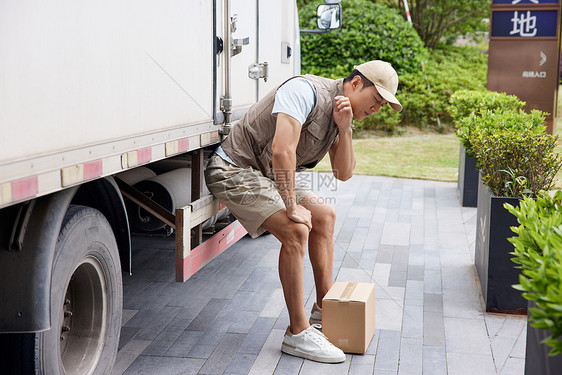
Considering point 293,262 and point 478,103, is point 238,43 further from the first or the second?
point 478,103

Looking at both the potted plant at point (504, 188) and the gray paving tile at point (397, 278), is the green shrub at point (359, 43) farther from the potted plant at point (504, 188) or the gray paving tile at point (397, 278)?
the potted plant at point (504, 188)

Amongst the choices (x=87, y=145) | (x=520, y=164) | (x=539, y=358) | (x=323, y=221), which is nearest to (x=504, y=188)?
(x=520, y=164)

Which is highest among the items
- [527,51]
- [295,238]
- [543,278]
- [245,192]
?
[527,51]

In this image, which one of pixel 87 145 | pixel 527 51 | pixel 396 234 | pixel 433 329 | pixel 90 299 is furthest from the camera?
pixel 527 51

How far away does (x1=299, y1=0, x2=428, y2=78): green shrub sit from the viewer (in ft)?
48.0

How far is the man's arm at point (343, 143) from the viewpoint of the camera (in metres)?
3.79

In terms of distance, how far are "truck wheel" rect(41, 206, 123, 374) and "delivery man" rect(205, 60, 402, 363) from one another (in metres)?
0.97

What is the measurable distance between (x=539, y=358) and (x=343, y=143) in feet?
6.73

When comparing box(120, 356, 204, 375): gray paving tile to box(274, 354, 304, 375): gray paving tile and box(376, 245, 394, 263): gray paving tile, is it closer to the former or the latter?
box(274, 354, 304, 375): gray paving tile

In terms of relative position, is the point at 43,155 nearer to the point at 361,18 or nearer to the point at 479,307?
the point at 479,307

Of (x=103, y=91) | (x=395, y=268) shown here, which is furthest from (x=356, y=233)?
(x=103, y=91)

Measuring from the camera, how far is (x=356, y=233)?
6742mm

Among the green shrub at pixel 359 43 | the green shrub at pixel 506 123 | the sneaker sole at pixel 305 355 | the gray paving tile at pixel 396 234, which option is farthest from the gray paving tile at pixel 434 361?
the green shrub at pixel 359 43

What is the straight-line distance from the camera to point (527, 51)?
11094 mm
